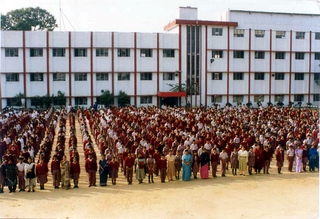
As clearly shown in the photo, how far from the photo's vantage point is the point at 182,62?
39500 millimetres

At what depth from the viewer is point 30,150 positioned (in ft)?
45.0

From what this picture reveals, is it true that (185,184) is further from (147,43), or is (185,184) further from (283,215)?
(147,43)

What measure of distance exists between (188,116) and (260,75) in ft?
66.9

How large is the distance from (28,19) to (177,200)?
161 feet

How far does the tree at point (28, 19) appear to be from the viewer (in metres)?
52.2

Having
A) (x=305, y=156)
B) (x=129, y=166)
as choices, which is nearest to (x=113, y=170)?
(x=129, y=166)

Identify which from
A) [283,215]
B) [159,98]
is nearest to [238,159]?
[283,215]

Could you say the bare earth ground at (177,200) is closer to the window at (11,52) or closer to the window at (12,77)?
the window at (12,77)

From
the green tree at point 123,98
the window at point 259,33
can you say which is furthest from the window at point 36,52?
the window at point 259,33

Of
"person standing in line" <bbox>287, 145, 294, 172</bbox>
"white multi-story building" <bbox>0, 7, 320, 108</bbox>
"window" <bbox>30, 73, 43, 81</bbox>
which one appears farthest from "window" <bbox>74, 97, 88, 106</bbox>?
"person standing in line" <bbox>287, 145, 294, 172</bbox>

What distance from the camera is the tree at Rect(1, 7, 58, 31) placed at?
2056 inches

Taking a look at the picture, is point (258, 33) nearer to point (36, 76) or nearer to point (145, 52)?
point (145, 52)

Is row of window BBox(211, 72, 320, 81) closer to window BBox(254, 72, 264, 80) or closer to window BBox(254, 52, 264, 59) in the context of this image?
window BBox(254, 72, 264, 80)

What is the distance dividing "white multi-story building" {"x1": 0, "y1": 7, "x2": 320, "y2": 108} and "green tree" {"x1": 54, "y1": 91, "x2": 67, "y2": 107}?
83 centimetres
